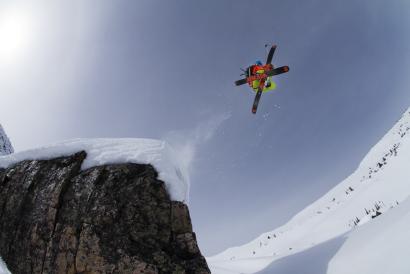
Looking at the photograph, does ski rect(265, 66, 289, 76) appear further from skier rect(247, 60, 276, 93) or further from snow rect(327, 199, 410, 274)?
snow rect(327, 199, 410, 274)

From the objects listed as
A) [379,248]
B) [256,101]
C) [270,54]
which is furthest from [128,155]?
[256,101]

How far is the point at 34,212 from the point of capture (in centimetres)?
745

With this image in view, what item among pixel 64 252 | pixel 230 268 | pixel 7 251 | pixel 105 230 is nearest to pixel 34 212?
pixel 7 251

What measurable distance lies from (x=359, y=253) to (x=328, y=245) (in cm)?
232

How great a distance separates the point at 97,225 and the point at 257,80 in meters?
13.1

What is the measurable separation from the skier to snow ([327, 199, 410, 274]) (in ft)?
35.3

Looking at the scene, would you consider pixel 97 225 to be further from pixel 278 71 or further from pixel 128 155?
pixel 278 71

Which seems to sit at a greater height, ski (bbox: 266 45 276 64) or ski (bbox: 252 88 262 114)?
ski (bbox: 266 45 276 64)

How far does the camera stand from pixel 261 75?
17375mm

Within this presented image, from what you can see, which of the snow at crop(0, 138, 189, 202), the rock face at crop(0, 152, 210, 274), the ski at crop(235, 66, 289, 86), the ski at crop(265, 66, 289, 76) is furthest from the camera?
the ski at crop(235, 66, 289, 86)

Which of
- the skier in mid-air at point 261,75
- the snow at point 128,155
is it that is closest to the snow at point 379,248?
the snow at point 128,155

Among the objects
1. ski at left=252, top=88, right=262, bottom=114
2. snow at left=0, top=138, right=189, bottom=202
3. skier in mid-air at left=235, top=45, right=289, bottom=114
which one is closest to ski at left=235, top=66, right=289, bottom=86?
skier in mid-air at left=235, top=45, right=289, bottom=114

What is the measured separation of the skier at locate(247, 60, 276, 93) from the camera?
56.9 feet

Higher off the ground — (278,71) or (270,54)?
(270,54)
